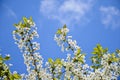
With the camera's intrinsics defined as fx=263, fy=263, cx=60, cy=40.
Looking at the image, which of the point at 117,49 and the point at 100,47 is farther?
the point at 117,49

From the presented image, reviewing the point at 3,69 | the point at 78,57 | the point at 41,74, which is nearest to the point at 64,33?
the point at 78,57

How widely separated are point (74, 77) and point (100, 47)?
6.01ft

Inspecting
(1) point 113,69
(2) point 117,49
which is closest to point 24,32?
(1) point 113,69

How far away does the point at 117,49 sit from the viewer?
Answer: 558 inches

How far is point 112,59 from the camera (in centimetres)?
1185

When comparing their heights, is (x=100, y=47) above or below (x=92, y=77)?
above

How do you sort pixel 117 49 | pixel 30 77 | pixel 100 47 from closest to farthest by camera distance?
pixel 30 77 < pixel 100 47 < pixel 117 49

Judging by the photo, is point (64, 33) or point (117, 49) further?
point (117, 49)

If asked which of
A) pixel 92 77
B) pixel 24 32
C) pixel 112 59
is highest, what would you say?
pixel 24 32

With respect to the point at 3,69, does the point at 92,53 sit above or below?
above

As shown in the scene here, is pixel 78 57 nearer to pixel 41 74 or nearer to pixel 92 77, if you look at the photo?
pixel 92 77

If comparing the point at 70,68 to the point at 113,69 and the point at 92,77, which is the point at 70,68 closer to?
the point at 92,77

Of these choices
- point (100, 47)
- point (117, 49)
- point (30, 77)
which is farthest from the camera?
point (117, 49)

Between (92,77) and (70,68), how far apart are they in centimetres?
105
